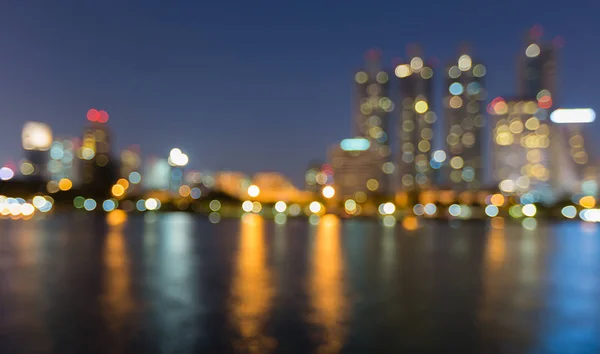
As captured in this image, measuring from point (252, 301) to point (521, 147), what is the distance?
174499 millimetres

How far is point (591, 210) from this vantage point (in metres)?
106

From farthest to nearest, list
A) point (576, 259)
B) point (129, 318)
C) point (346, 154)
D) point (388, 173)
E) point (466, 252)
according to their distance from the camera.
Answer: point (388, 173), point (346, 154), point (466, 252), point (576, 259), point (129, 318)

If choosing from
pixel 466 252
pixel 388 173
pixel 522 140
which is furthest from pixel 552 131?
pixel 466 252

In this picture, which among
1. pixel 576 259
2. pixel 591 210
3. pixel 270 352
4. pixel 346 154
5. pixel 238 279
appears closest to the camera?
pixel 270 352

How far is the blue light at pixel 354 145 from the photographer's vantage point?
6885 inches

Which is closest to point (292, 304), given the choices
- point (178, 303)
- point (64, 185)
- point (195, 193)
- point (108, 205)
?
point (178, 303)

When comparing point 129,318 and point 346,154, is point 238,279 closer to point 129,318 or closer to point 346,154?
point 129,318

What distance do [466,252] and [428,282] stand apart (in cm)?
1259

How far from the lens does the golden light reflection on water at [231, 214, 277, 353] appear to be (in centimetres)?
986

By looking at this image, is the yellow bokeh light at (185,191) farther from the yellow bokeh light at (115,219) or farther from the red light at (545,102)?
the red light at (545,102)

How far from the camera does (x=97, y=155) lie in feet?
592

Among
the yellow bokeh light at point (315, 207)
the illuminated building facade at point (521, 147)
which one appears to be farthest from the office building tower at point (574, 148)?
the yellow bokeh light at point (315, 207)

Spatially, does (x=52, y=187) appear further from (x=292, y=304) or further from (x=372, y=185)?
(x=292, y=304)

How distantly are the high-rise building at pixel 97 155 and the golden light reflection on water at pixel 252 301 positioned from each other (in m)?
158
